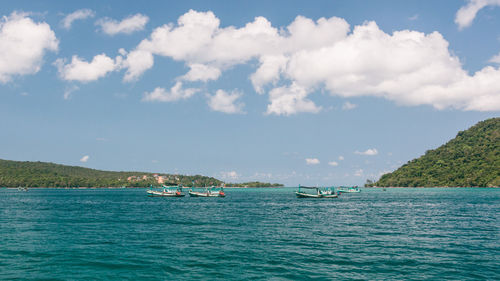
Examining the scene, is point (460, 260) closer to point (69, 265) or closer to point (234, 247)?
point (234, 247)

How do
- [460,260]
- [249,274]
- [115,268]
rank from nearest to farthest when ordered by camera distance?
[249,274]
[115,268]
[460,260]

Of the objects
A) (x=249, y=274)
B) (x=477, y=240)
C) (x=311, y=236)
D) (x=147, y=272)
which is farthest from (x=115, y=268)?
(x=477, y=240)

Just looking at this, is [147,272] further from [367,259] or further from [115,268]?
[367,259]

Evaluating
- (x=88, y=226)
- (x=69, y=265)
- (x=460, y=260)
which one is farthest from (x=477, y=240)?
(x=88, y=226)

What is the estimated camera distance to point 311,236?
43750 mm

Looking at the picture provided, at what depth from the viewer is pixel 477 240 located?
133ft

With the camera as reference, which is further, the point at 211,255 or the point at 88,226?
the point at 88,226

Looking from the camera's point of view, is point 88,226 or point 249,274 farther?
point 88,226

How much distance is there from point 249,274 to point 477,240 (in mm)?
30070

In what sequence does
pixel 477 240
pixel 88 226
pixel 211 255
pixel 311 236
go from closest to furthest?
pixel 211 255 → pixel 477 240 → pixel 311 236 → pixel 88 226

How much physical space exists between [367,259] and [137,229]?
3375 centimetres

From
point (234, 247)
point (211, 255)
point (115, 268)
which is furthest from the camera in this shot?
point (234, 247)

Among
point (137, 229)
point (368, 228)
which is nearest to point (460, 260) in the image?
point (368, 228)

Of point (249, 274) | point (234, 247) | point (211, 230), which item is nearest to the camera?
point (249, 274)
